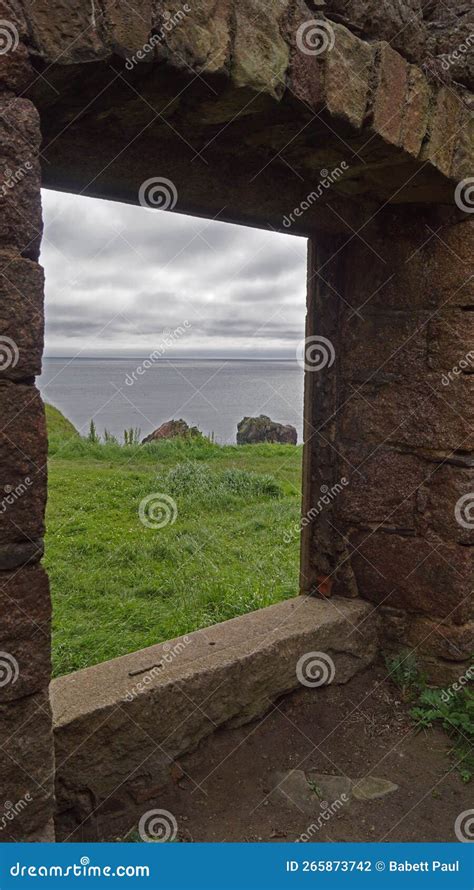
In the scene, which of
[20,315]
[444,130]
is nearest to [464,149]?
[444,130]

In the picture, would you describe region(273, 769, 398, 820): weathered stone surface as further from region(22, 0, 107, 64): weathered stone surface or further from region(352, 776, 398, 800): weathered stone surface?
region(22, 0, 107, 64): weathered stone surface

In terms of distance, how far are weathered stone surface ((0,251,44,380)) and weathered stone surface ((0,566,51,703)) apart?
0.54 meters

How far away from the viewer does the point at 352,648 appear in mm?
3529

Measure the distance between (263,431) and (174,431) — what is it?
2.90 m

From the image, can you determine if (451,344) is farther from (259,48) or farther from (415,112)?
(259,48)

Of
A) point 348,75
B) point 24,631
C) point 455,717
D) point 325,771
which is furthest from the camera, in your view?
point 455,717

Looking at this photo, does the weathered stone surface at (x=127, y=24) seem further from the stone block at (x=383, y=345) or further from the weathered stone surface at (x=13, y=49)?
the stone block at (x=383, y=345)

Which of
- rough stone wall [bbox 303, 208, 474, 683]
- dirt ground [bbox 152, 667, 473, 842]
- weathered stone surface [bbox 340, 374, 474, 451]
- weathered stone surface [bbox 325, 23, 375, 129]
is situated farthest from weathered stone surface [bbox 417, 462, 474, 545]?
weathered stone surface [bbox 325, 23, 375, 129]

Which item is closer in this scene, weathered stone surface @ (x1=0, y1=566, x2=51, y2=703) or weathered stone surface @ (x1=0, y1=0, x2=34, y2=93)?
weathered stone surface @ (x1=0, y1=0, x2=34, y2=93)

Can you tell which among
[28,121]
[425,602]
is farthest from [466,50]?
[425,602]

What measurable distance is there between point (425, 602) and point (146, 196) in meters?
2.22

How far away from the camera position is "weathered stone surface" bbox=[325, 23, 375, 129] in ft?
7.84

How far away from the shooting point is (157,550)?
5039mm

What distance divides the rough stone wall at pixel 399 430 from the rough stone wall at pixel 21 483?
201 cm
